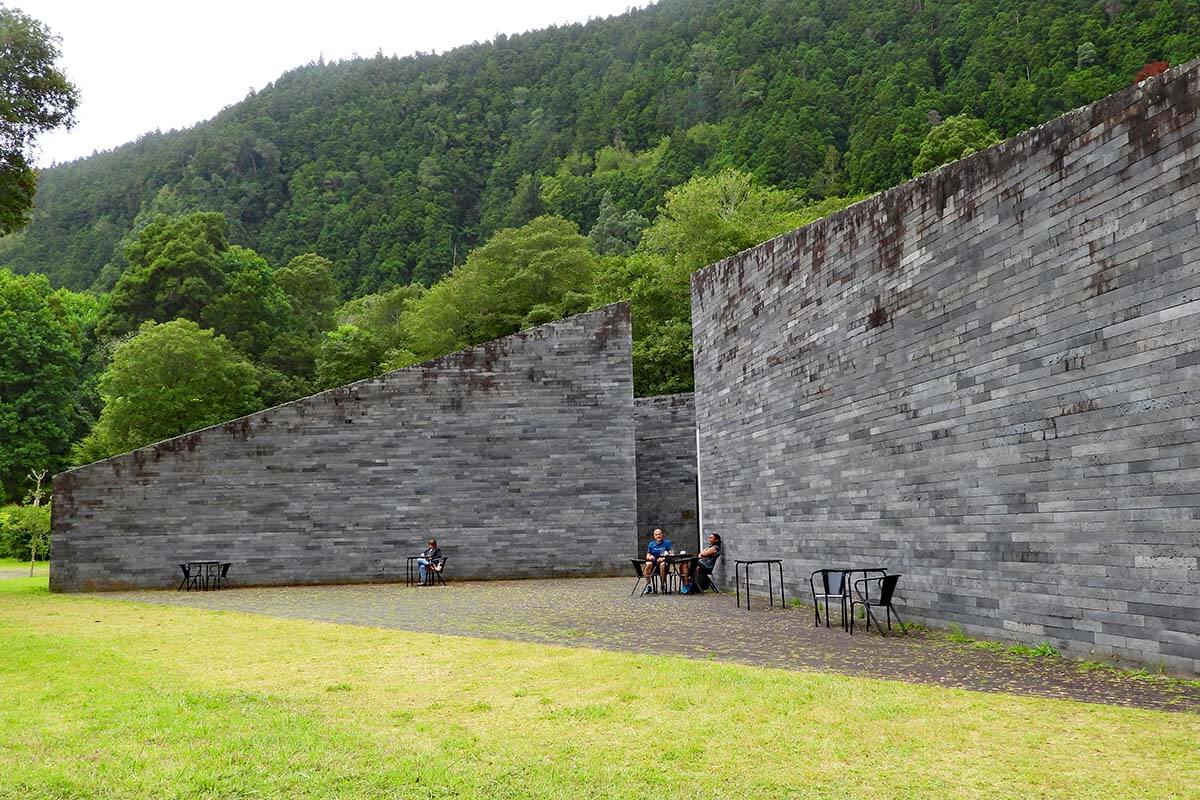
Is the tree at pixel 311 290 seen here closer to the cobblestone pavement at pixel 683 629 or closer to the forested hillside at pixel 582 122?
the forested hillside at pixel 582 122

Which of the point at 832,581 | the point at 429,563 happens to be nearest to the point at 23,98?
the point at 429,563

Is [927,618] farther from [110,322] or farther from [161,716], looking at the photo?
[110,322]

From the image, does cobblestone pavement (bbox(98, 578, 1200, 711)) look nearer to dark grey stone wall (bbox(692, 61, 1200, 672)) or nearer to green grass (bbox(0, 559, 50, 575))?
dark grey stone wall (bbox(692, 61, 1200, 672))

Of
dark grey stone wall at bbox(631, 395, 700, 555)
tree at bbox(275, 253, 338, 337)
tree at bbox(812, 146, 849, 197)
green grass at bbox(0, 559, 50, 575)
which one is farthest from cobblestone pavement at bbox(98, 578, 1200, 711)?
tree at bbox(275, 253, 338, 337)

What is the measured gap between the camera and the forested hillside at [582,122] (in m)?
44.6

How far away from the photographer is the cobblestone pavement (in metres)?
5.96

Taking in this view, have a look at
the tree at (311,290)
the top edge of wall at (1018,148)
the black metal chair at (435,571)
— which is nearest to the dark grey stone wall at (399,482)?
the black metal chair at (435,571)

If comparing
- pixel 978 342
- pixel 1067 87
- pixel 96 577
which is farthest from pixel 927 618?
pixel 1067 87

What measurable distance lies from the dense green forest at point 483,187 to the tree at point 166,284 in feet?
0.36

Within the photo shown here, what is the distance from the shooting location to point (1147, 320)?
6.16 meters

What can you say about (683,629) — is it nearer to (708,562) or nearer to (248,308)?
(708,562)

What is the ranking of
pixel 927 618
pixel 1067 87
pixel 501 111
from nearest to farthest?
pixel 927 618 → pixel 1067 87 → pixel 501 111

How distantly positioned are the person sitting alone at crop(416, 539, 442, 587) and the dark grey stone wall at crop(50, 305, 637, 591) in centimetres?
61

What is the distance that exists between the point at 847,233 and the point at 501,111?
72.5m
